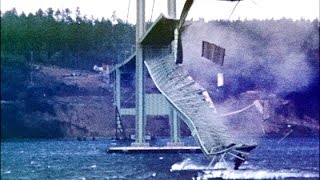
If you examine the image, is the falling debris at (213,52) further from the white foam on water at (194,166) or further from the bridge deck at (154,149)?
the bridge deck at (154,149)

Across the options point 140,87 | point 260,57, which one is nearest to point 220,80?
point 260,57

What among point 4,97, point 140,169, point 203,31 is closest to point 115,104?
point 140,169

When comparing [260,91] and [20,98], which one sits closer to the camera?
[20,98]

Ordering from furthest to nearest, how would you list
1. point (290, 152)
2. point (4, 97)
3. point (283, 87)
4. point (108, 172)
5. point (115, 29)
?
point (290, 152)
point (108, 172)
point (283, 87)
point (115, 29)
point (4, 97)

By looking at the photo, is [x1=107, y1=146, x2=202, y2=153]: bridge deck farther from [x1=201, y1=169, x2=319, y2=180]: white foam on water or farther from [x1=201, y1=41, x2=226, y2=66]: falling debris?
Answer: [x1=201, y1=41, x2=226, y2=66]: falling debris

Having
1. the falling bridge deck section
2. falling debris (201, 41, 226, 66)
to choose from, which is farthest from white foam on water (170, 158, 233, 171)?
falling debris (201, 41, 226, 66)

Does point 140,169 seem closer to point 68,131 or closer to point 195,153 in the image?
point 195,153

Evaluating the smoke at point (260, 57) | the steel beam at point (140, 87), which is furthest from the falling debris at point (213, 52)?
the steel beam at point (140, 87)

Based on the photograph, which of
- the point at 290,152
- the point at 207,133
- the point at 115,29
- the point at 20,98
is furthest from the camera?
the point at 290,152
